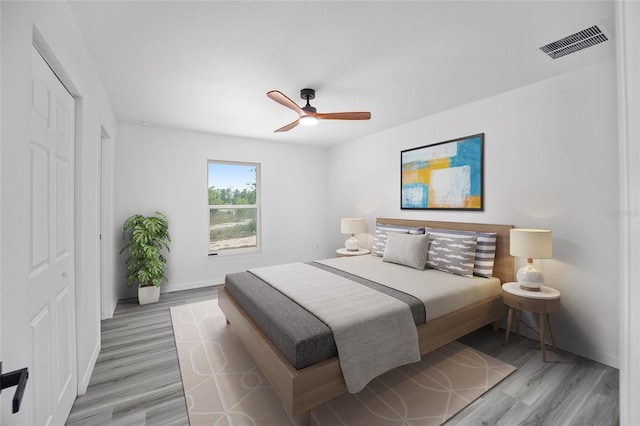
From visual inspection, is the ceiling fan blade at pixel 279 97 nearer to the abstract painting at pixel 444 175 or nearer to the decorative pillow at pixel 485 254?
the abstract painting at pixel 444 175

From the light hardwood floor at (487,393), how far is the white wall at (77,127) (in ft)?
0.68

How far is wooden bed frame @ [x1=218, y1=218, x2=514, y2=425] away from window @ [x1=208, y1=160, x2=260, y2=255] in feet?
6.36

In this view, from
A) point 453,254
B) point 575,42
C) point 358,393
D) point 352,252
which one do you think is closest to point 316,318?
point 358,393

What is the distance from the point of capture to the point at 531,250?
252cm

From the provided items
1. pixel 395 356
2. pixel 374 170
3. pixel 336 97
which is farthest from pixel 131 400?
pixel 374 170

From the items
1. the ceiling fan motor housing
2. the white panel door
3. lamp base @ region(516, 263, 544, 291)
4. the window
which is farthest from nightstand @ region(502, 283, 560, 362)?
the window

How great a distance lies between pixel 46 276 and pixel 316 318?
1569mm

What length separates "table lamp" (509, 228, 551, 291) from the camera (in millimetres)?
2498

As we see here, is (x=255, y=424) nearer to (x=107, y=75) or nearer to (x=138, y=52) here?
(x=138, y=52)

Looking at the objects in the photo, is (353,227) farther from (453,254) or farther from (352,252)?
(453,254)

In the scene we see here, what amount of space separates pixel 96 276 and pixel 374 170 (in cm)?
386

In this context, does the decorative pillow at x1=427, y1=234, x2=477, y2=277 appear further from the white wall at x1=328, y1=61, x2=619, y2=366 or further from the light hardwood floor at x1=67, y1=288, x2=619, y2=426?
the light hardwood floor at x1=67, y1=288, x2=619, y2=426

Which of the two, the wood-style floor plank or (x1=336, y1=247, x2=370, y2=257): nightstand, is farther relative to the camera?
(x1=336, y1=247, x2=370, y2=257): nightstand

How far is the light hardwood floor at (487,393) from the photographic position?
6.03ft
